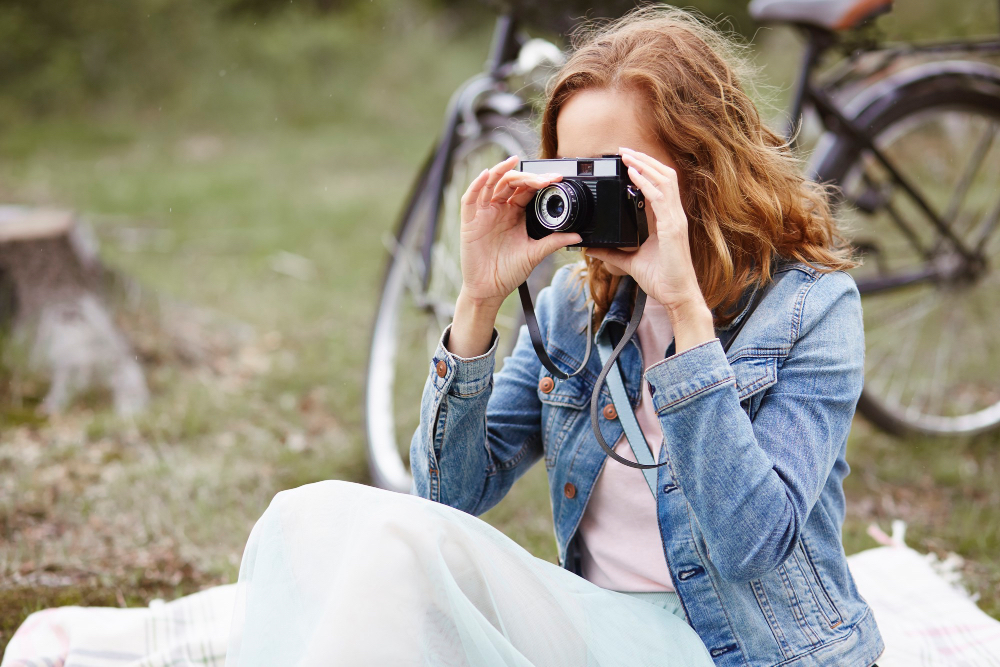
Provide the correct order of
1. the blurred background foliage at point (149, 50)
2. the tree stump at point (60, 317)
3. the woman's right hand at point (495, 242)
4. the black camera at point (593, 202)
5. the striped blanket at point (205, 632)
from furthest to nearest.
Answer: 1. the blurred background foliage at point (149, 50)
2. the tree stump at point (60, 317)
3. the striped blanket at point (205, 632)
4. the woman's right hand at point (495, 242)
5. the black camera at point (593, 202)

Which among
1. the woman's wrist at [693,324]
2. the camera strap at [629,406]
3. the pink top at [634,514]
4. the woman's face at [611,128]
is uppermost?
the woman's face at [611,128]

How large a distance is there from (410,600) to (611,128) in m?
0.70

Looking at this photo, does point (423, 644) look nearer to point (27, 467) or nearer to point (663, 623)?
point (663, 623)

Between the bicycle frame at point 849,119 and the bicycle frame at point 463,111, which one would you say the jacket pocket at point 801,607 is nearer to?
the bicycle frame at point 849,119

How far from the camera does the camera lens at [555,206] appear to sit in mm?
1241

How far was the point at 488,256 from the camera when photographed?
1.34 m

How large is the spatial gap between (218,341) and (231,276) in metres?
1.10

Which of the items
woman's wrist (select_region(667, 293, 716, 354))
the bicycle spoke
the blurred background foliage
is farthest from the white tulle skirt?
the blurred background foliage

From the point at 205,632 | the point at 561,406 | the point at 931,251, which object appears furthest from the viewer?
the point at 931,251

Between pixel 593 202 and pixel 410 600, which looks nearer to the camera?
pixel 410 600

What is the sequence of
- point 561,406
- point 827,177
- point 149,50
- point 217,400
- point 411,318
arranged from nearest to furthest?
1. point 561,406
2. point 827,177
3. point 411,318
4. point 217,400
5. point 149,50

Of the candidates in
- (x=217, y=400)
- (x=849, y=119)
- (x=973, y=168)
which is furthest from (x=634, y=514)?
(x=217, y=400)

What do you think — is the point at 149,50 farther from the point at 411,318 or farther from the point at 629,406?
the point at 629,406

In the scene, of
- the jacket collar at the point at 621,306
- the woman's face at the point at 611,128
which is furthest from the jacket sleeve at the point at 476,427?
the woman's face at the point at 611,128
